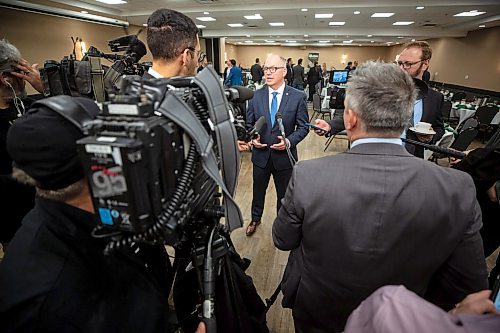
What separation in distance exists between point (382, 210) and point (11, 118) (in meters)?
1.82

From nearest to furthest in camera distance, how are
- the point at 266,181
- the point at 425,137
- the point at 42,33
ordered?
the point at 425,137 → the point at 266,181 → the point at 42,33

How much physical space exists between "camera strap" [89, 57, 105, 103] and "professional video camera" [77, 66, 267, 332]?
1295 mm

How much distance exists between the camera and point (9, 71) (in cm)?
138

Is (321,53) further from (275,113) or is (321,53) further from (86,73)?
(86,73)

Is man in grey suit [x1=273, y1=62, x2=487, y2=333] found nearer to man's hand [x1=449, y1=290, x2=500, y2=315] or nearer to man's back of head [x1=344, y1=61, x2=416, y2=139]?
man's back of head [x1=344, y1=61, x2=416, y2=139]

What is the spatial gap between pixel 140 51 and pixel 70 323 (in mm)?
1600

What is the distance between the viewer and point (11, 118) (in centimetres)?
141

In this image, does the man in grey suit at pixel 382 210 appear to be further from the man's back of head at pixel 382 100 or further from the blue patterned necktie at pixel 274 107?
the blue patterned necktie at pixel 274 107

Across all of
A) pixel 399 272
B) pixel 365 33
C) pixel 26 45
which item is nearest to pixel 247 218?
pixel 399 272

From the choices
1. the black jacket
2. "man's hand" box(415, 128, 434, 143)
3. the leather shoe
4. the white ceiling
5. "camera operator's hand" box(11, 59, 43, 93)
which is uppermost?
the white ceiling

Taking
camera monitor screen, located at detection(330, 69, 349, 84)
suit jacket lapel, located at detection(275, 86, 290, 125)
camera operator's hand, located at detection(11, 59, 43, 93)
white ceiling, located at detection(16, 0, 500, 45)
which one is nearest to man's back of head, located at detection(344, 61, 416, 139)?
suit jacket lapel, located at detection(275, 86, 290, 125)

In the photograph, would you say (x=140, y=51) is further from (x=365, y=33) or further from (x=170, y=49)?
(x=365, y=33)

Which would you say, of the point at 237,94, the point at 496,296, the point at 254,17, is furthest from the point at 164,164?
the point at 254,17

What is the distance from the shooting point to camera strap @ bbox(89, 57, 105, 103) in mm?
1674
